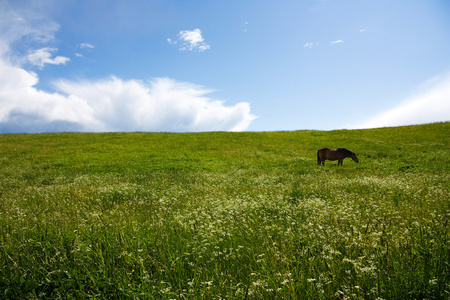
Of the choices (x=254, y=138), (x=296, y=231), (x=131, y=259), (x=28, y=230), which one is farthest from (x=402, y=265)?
(x=254, y=138)

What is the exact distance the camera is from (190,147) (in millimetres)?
34500

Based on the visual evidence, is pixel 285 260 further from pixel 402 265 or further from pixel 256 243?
pixel 402 265

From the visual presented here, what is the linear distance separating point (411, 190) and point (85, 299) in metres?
10.3

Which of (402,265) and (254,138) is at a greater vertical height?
(254,138)

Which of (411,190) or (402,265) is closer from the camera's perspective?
(402,265)

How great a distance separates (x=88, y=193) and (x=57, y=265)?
756cm

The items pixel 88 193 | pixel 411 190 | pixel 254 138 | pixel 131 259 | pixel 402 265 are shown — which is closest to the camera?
pixel 402 265

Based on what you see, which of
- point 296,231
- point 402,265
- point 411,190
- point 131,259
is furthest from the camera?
point 411,190

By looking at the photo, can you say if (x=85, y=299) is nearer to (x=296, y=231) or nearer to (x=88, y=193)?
(x=296, y=231)

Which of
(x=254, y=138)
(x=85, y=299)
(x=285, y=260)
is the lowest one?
(x=85, y=299)

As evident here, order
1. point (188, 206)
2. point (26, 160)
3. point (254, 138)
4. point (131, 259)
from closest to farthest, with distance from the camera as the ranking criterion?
point (131, 259) < point (188, 206) < point (26, 160) < point (254, 138)

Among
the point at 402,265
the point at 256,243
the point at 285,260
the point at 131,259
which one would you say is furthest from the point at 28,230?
the point at 402,265

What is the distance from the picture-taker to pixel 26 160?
83.8ft

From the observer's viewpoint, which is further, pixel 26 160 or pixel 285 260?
pixel 26 160
